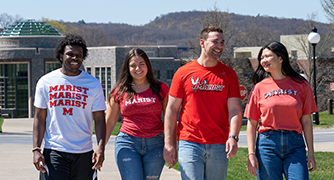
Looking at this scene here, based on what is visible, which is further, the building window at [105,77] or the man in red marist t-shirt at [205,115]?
the building window at [105,77]

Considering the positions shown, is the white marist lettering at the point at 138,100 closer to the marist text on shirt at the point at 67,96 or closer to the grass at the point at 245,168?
the marist text on shirt at the point at 67,96

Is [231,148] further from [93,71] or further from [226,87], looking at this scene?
[93,71]

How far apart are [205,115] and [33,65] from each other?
37672 mm

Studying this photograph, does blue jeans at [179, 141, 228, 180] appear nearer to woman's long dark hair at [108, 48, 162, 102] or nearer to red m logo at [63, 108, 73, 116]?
woman's long dark hair at [108, 48, 162, 102]

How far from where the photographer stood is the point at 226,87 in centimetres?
454

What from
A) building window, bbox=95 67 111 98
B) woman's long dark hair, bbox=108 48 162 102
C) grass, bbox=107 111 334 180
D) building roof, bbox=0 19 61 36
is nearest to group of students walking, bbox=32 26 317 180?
woman's long dark hair, bbox=108 48 162 102

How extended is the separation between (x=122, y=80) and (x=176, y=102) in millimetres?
896

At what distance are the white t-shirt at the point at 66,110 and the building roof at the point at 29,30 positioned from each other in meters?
41.6

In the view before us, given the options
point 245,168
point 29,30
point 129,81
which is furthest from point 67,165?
point 29,30

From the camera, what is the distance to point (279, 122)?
14.2 feet

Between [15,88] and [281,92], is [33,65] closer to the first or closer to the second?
[15,88]

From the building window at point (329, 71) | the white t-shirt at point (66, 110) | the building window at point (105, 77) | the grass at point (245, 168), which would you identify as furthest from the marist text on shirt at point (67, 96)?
the building window at point (329, 71)

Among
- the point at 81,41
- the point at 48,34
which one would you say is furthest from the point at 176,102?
the point at 48,34

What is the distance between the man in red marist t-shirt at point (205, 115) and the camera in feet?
14.5
